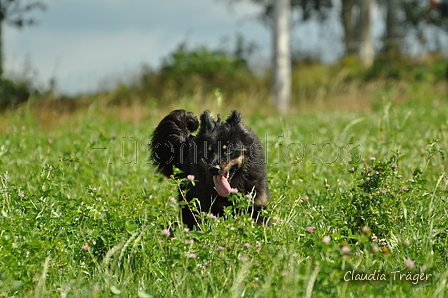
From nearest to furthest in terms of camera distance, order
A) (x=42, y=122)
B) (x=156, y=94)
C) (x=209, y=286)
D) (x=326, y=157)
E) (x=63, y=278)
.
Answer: (x=209, y=286)
(x=63, y=278)
(x=326, y=157)
(x=42, y=122)
(x=156, y=94)

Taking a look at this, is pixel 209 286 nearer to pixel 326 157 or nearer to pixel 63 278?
pixel 63 278

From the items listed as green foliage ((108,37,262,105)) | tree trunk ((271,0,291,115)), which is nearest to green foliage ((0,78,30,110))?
green foliage ((108,37,262,105))

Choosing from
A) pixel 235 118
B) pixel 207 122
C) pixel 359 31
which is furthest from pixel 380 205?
pixel 359 31

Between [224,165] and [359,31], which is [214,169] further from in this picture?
[359,31]

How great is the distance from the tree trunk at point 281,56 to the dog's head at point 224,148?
1057 cm

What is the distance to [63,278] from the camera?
2865 mm

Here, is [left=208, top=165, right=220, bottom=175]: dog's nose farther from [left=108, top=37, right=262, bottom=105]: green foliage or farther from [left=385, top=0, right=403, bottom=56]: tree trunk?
[left=385, top=0, right=403, bottom=56]: tree trunk

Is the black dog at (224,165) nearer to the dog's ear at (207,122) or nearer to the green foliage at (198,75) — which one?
the dog's ear at (207,122)

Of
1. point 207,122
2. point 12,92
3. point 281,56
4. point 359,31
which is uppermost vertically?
point 359,31

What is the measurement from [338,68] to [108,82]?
903cm

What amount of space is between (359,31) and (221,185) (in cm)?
1810

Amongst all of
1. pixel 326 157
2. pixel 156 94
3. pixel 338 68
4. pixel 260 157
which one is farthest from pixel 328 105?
pixel 260 157

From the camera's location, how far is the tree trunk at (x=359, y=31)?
19.8 m

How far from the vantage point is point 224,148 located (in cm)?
404
